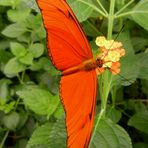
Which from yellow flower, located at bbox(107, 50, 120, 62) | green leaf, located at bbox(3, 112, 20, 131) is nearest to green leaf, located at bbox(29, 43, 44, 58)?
green leaf, located at bbox(3, 112, 20, 131)

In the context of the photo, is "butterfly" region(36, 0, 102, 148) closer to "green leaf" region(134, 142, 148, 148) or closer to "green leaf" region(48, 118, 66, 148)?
"green leaf" region(48, 118, 66, 148)

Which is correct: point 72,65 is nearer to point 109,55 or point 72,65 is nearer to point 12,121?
point 109,55

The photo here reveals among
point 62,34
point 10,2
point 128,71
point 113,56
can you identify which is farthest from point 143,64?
point 10,2

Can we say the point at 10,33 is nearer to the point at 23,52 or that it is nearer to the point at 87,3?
the point at 23,52

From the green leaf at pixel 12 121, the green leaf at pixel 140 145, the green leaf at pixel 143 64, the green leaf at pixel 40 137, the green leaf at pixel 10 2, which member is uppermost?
the green leaf at pixel 10 2

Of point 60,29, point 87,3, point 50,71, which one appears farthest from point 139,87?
point 60,29

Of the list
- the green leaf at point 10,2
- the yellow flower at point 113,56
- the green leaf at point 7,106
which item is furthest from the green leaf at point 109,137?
the green leaf at point 10,2

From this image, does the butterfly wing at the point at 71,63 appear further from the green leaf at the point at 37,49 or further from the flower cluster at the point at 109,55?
the green leaf at the point at 37,49
